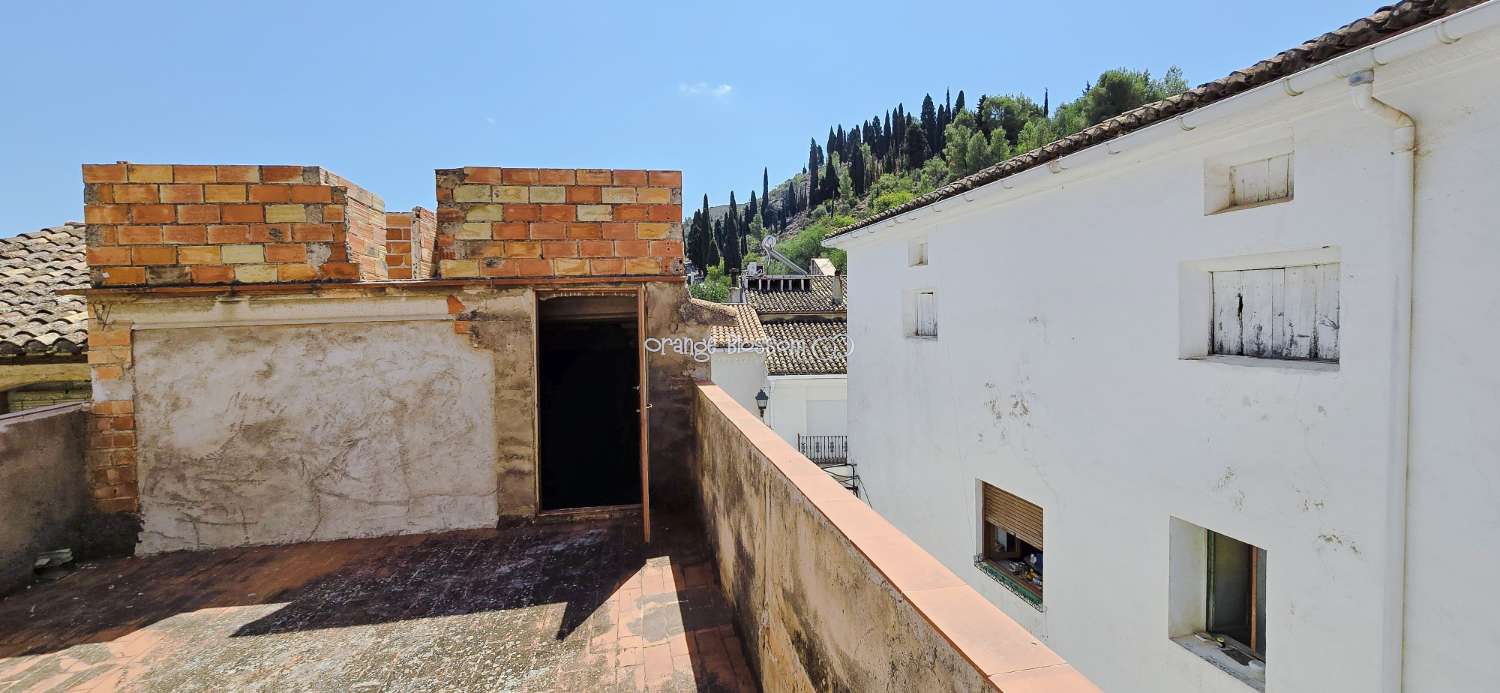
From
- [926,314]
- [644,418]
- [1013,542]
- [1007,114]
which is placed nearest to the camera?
[644,418]

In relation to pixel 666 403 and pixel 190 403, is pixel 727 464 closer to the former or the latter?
pixel 666 403

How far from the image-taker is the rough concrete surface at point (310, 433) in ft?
14.5

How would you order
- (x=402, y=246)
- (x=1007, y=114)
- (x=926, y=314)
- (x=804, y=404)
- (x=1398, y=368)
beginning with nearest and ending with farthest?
(x=1398, y=368)
(x=402, y=246)
(x=926, y=314)
(x=804, y=404)
(x=1007, y=114)

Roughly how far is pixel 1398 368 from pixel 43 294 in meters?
11.2

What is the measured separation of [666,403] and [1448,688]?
15.3 ft

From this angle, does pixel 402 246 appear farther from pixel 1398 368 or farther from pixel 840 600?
pixel 1398 368

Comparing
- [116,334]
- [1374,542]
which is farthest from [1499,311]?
[116,334]

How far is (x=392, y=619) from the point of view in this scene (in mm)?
3457

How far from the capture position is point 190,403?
4434 mm

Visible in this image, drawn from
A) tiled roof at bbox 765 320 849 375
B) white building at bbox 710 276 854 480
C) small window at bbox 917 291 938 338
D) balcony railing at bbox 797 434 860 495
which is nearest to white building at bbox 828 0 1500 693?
small window at bbox 917 291 938 338

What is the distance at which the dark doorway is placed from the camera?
24.4 ft

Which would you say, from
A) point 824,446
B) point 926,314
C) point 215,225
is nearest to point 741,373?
point 824,446

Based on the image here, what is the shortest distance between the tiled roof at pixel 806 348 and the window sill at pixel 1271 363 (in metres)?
13.2

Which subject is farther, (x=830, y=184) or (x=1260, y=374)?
(x=830, y=184)
